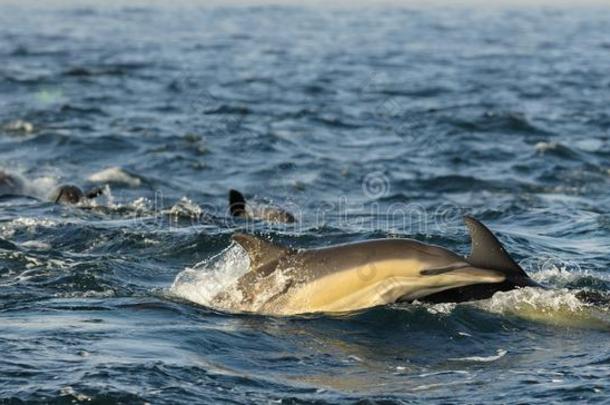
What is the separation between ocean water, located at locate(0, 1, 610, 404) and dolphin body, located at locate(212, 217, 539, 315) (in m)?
0.15

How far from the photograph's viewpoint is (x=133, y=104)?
30094 millimetres

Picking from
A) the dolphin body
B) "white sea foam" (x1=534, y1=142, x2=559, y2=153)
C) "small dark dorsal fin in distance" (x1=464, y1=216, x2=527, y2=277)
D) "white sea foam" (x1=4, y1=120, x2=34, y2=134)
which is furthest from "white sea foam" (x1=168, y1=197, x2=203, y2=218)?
"white sea foam" (x1=4, y1=120, x2=34, y2=134)

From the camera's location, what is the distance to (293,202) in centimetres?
1900

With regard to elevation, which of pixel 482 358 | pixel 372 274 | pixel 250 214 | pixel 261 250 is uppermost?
pixel 261 250

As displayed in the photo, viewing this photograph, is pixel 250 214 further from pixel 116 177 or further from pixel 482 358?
pixel 482 358

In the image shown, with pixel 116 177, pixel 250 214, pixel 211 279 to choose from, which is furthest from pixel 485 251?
pixel 116 177

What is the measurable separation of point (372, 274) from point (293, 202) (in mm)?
8537

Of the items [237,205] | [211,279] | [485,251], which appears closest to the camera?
[485,251]

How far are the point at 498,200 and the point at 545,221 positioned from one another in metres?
2.01

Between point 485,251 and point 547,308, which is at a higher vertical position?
point 485,251

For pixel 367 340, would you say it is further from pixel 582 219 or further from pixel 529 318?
pixel 582 219

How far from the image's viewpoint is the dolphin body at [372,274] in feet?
34.0

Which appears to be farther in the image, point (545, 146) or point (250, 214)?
point (545, 146)

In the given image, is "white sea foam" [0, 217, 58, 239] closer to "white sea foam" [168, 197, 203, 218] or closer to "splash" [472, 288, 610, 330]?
"white sea foam" [168, 197, 203, 218]
